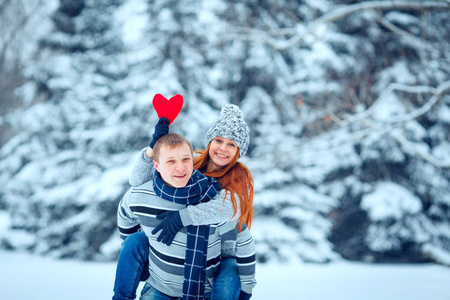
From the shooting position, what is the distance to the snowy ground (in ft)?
14.1

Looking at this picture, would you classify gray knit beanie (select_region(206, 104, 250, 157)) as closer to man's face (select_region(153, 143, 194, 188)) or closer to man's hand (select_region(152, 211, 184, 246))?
man's face (select_region(153, 143, 194, 188))

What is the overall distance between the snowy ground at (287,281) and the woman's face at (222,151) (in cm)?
241

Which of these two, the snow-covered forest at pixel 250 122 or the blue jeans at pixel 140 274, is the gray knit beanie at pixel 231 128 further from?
the snow-covered forest at pixel 250 122

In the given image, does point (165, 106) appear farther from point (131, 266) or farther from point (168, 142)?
point (131, 266)

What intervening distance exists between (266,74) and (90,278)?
5418mm

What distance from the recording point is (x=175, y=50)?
7.36 m

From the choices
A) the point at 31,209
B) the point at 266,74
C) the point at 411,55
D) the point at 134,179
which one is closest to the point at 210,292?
the point at 134,179

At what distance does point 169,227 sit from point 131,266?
0.35 metres

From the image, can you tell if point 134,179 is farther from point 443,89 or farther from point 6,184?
point 6,184

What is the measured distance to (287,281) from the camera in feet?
17.2

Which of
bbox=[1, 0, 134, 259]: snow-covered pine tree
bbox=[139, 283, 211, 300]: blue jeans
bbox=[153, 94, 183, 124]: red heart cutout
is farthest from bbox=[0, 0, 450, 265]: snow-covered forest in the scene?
bbox=[139, 283, 211, 300]: blue jeans

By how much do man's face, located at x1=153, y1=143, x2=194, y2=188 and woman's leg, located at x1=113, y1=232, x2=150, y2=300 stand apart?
1.50ft

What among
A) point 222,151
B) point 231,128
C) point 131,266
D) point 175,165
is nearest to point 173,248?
point 131,266

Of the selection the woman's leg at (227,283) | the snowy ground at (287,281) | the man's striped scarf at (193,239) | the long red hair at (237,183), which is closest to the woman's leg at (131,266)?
the man's striped scarf at (193,239)
